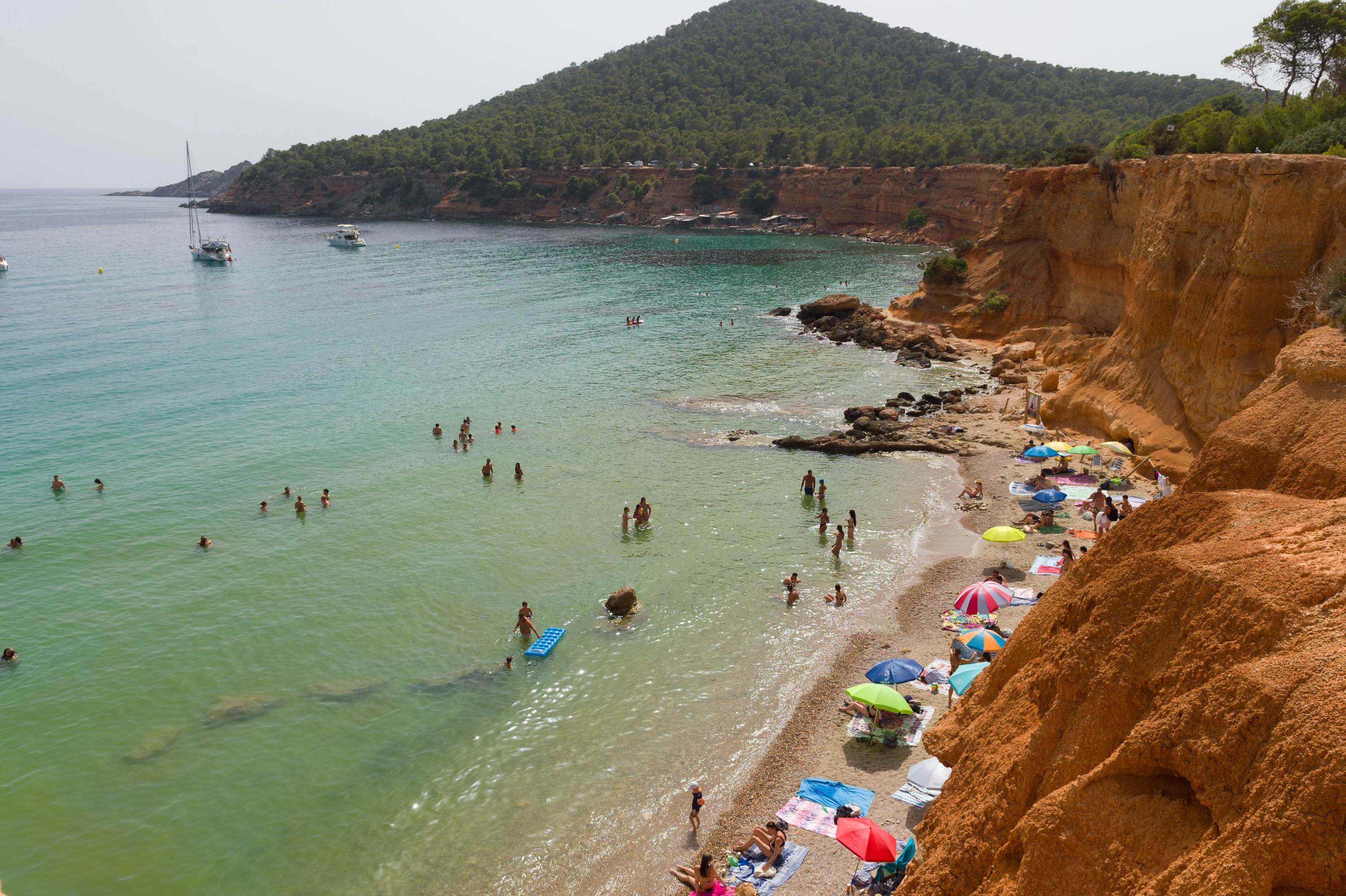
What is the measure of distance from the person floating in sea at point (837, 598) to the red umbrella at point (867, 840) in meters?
9.90

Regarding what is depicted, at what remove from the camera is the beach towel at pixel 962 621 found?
21891 millimetres

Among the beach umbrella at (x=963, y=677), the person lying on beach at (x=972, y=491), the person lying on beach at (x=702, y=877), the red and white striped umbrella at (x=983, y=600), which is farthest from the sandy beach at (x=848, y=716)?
the beach umbrella at (x=963, y=677)

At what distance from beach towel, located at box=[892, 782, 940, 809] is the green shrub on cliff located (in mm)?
49202

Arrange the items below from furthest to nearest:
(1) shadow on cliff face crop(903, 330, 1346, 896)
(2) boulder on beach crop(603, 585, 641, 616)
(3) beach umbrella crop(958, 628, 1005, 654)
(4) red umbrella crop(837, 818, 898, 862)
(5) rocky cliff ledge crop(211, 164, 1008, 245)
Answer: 1. (5) rocky cliff ledge crop(211, 164, 1008, 245)
2. (2) boulder on beach crop(603, 585, 641, 616)
3. (3) beach umbrella crop(958, 628, 1005, 654)
4. (4) red umbrella crop(837, 818, 898, 862)
5. (1) shadow on cliff face crop(903, 330, 1346, 896)

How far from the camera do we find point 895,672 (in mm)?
18750

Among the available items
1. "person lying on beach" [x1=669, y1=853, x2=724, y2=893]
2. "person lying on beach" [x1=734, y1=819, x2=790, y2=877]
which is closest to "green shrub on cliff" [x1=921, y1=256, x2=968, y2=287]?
"person lying on beach" [x1=734, y1=819, x2=790, y2=877]

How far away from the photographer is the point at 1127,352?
1280 inches

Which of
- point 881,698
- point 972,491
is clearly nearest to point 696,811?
point 881,698

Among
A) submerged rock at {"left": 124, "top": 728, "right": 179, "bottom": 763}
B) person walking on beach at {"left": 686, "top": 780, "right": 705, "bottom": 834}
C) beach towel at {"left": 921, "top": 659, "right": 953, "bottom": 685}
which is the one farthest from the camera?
beach towel at {"left": 921, "top": 659, "right": 953, "bottom": 685}

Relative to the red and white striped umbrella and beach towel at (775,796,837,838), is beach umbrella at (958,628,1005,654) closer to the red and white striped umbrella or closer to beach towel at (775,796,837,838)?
the red and white striped umbrella

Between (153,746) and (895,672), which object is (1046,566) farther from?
(153,746)

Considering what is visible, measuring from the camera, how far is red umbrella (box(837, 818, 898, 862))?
13.6 metres

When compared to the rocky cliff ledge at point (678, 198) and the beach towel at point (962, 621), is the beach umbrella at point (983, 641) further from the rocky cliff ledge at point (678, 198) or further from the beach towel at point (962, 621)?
the rocky cliff ledge at point (678, 198)

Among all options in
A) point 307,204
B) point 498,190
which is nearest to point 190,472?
point 498,190
